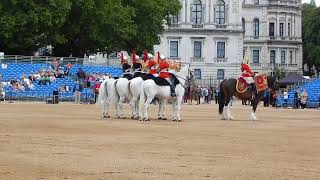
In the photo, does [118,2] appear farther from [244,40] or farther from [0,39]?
[244,40]

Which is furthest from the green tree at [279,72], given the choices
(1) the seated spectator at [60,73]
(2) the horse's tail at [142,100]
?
(2) the horse's tail at [142,100]

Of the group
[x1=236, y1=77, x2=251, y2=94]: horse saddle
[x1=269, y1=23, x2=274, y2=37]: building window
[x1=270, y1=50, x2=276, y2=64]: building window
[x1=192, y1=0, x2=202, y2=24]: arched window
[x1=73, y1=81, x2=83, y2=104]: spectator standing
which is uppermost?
[x1=192, y1=0, x2=202, y2=24]: arched window

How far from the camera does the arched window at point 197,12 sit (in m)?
121

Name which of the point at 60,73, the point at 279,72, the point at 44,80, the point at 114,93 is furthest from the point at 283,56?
the point at 114,93

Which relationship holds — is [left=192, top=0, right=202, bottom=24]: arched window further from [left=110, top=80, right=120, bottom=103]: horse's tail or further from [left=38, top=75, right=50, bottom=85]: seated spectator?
[left=110, top=80, right=120, bottom=103]: horse's tail

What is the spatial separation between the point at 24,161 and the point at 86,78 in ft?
172

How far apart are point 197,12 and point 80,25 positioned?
4877cm

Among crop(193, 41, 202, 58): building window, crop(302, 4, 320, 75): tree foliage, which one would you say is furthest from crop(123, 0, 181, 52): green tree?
crop(302, 4, 320, 75): tree foliage

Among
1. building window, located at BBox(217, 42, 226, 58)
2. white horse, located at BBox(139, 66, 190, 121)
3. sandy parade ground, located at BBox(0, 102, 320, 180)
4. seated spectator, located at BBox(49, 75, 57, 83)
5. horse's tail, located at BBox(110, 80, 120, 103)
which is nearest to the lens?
sandy parade ground, located at BBox(0, 102, 320, 180)

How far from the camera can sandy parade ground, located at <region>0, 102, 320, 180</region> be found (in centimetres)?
1435

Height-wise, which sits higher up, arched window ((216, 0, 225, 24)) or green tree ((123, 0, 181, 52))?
arched window ((216, 0, 225, 24))

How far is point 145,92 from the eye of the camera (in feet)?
105

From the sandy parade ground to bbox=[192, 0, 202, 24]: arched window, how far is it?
94.2 metres

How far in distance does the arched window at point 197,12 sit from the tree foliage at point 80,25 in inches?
1415
